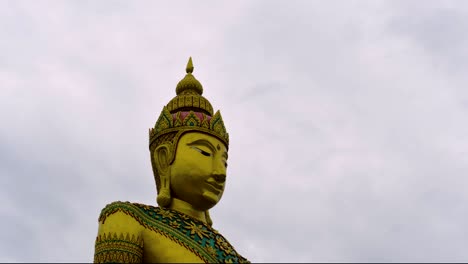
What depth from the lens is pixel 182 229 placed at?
9211 mm

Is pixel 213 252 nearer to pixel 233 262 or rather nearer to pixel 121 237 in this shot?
pixel 233 262

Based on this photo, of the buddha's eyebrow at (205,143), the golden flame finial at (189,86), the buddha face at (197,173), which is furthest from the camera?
the golden flame finial at (189,86)

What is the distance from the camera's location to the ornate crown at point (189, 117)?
10438 mm

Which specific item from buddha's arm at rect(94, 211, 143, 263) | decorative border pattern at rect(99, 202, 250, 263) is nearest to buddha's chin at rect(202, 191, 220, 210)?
decorative border pattern at rect(99, 202, 250, 263)

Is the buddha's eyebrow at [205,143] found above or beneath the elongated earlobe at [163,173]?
above

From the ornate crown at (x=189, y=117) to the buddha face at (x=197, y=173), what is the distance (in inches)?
10.9

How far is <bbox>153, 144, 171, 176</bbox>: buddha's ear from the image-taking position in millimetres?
10141

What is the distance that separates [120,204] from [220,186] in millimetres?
A: 1739

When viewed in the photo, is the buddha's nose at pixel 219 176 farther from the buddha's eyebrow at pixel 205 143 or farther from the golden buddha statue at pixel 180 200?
the buddha's eyebrow at pixel 205 143

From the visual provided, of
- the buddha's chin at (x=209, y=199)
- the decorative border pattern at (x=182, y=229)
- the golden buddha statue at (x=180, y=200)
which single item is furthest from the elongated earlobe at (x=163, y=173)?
the buddha's chin at (x=209, y=199)

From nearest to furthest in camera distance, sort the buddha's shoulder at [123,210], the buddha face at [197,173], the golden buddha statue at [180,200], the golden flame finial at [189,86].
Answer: the golden buddha statue at [180,200], the buddha's shoulder at [123,210], the buddha face at [197,173], the golden flame finial at [189,86]

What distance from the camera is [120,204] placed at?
9.02 meters

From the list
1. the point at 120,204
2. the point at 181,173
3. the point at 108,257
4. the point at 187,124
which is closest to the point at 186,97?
the point at 187,124

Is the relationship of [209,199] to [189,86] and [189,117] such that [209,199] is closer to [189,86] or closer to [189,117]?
[189,117]
